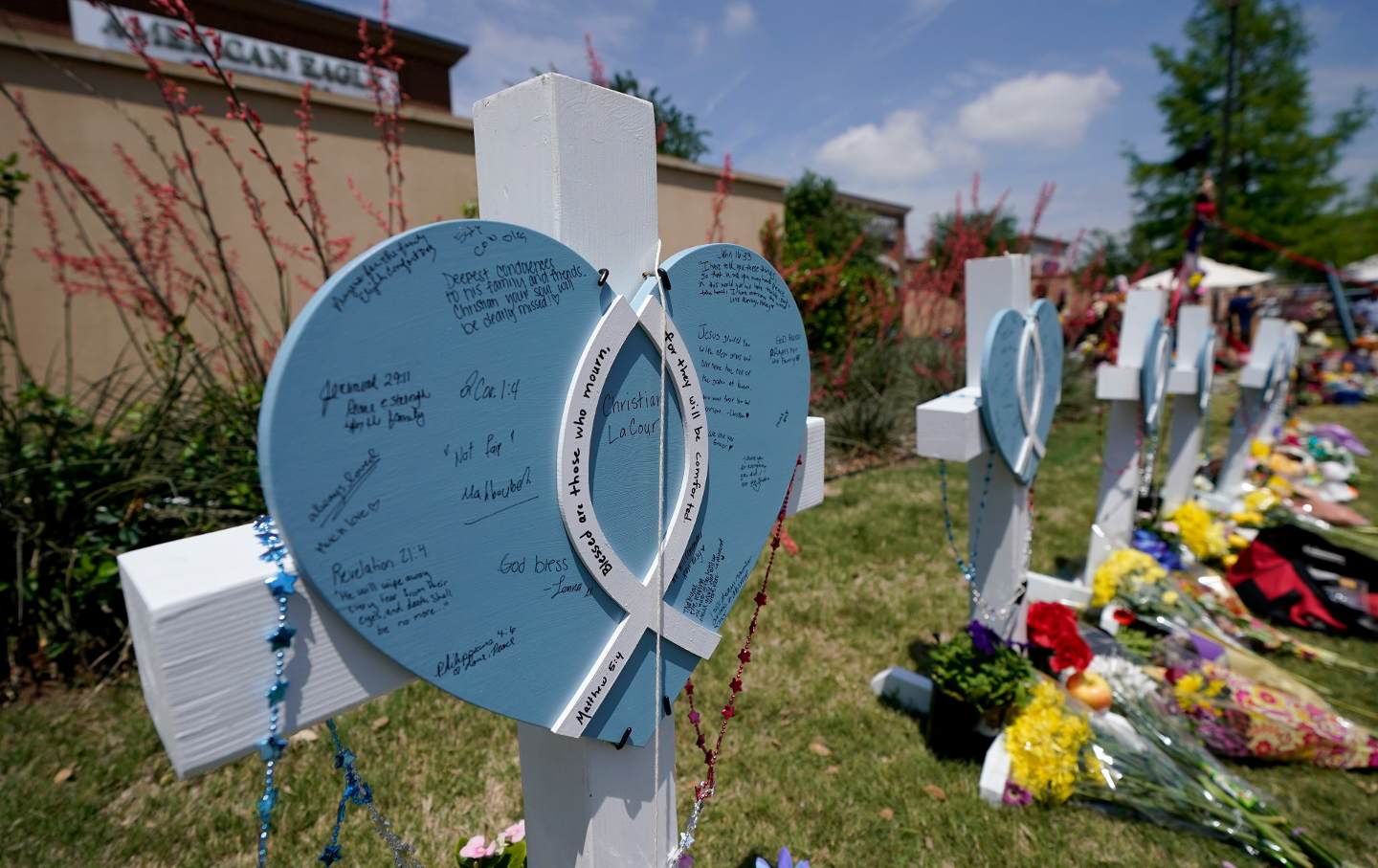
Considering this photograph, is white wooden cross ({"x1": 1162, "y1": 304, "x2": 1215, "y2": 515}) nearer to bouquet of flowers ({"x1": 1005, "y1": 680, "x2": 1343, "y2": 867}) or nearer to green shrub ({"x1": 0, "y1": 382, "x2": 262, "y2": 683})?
bouquet of flowers ({"x1": 1005, "y1": 680, "x2": 1343, "y2": 867})

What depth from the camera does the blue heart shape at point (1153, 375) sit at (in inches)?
138

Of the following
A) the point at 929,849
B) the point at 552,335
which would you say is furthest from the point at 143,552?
the point at 929,849

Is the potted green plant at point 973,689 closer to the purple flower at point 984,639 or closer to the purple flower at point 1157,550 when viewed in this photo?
the purple flower at point 984,639

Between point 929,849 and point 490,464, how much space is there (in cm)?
197

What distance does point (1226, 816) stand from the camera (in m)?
2.13

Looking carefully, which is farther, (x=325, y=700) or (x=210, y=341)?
(x=210, y=341)

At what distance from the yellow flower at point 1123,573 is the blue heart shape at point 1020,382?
0.92m

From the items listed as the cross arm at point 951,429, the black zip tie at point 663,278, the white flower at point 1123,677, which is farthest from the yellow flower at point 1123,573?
the black zip tie at point 663,278

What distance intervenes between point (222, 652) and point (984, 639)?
7.57ft

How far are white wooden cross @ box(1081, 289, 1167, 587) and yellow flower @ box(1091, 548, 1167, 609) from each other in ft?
1.53

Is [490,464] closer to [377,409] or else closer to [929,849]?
[377,409]

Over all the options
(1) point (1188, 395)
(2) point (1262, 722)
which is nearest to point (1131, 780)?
(2) point (1262, 722)

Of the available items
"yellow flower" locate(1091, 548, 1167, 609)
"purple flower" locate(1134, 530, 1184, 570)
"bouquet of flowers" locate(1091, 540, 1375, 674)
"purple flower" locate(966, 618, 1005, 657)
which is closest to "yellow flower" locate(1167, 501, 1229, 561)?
"purple flower" locate(1134, 530, 1184, 570)

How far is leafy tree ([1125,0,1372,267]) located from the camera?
2214 centimetres
